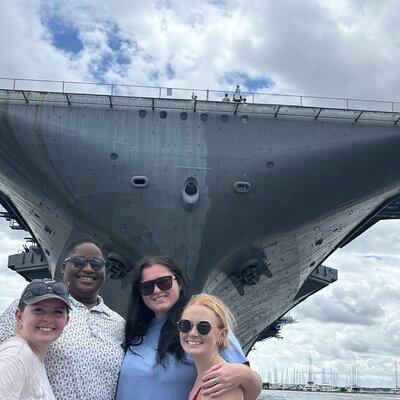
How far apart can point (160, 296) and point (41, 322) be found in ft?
2.46

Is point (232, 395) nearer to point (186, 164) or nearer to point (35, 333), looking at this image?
point (35, 333)

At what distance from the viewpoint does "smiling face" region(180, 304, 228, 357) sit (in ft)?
8.51

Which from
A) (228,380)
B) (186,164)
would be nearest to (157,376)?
(228,380)

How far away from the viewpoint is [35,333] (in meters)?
2.55

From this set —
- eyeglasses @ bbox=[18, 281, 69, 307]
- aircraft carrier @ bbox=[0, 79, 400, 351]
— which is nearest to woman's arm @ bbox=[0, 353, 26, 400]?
eyeglasses @ bbox=[18, 281, 69, 307]

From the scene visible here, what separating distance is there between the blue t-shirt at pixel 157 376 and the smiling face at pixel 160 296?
0.71ft

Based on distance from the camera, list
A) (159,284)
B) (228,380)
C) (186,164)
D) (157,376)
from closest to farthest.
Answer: (228,380) < (157,376) < (159,284) < (186,164)

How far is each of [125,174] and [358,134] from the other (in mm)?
5211

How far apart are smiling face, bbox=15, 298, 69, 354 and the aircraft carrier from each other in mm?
10221

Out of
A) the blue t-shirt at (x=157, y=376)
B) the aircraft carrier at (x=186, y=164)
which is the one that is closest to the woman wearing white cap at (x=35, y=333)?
the blue t-shirt at (x=157, y=376)

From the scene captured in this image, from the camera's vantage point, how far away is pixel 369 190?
14383mm

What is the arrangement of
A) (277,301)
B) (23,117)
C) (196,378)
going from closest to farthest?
(196,378)
(23,117)
(277,301)

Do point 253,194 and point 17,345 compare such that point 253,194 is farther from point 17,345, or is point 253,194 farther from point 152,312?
point 17,345

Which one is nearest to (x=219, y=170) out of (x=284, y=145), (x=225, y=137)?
(x=225, y=137)
